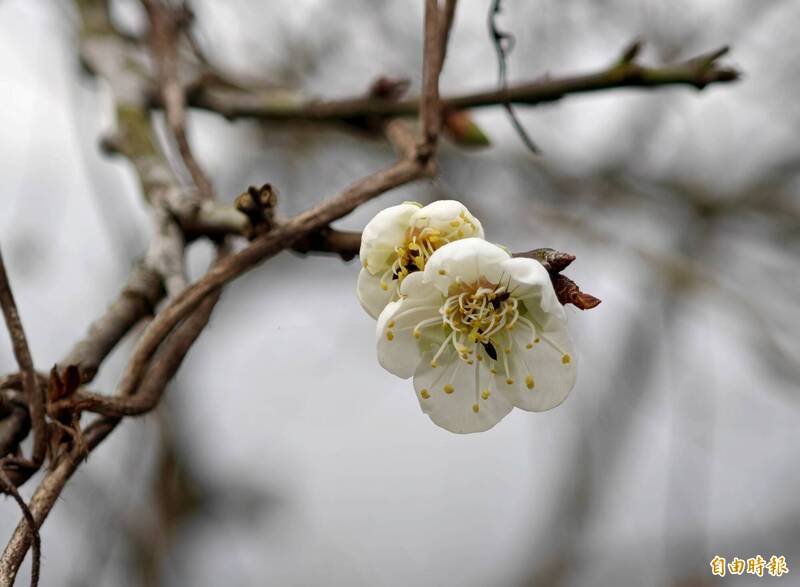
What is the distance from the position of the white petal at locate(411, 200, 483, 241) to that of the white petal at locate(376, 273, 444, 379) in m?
0.08

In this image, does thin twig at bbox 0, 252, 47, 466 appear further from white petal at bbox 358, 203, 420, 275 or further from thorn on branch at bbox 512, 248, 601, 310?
thorn on branch at bbox 512, 248, 601, 310

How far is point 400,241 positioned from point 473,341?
0.49 feet

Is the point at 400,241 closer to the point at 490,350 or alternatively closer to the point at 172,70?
the point at 490,350

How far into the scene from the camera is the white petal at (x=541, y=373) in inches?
37.4

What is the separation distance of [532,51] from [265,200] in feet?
9.25

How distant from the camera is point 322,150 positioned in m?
3.62

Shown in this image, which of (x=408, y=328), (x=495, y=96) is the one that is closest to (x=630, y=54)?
(x=495, y=96)

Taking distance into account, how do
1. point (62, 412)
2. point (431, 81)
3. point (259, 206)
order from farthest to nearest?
point (431, 81) < point (259, 206) < point (62, 412)

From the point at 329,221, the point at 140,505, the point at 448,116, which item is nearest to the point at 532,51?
the point at 448,116

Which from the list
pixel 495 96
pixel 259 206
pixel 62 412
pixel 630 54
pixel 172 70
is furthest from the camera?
pixel 172 70

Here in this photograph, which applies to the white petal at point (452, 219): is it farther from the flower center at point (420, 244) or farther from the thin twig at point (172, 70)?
the thin twig at point (172, 70)

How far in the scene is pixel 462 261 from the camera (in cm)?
91

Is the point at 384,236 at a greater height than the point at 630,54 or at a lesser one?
lesser

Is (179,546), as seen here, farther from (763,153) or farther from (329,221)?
(763,153)
